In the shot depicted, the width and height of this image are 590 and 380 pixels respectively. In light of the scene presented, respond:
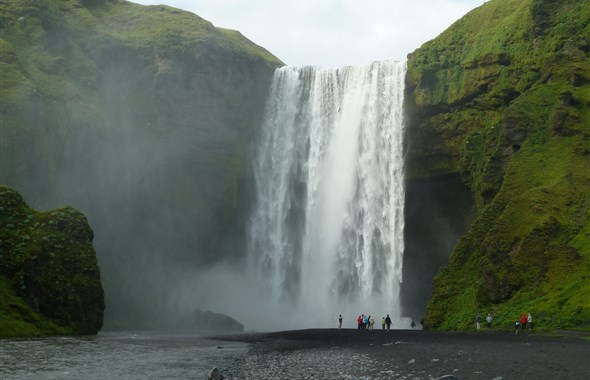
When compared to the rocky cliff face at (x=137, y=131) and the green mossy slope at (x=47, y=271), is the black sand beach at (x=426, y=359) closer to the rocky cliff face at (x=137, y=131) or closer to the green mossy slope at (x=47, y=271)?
the green mossy slope at (x=47, y=271)

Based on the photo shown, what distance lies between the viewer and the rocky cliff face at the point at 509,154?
43594 mm

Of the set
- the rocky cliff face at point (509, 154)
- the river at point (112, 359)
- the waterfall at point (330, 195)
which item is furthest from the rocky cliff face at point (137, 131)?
the river at point (112, 359)

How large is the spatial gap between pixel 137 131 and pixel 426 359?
58.0m

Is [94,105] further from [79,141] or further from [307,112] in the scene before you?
[307,112]

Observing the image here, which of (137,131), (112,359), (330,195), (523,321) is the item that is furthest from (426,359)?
(137,131)

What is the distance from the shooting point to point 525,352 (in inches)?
1042

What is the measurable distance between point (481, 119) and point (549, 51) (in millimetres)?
8190

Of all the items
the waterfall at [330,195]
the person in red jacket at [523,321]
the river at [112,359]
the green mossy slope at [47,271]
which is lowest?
the river at [112,359]

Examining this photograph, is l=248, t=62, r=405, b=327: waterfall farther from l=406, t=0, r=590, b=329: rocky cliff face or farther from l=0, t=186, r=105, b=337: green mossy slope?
l=0, t=186, r=105, b=337: green mossy slope

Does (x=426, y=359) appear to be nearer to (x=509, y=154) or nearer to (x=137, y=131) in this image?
(x=509, y=154)

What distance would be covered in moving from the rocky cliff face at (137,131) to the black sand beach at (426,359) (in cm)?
4002

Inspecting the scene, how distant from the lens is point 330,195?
72.5 meters

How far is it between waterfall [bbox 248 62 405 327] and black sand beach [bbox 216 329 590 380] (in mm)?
28534

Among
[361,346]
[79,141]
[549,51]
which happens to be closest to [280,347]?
[361,346]
